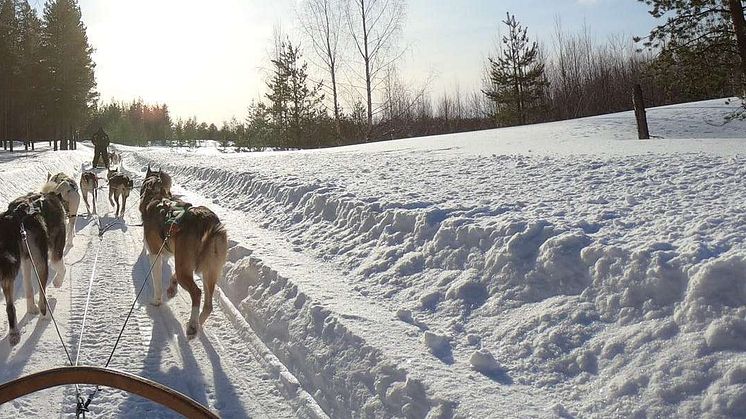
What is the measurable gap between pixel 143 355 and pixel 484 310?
8.85ft

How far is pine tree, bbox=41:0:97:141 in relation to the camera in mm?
40844

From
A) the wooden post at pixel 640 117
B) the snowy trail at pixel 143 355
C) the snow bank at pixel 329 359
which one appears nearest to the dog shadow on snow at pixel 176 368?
the snowy trail at pixel 143 355

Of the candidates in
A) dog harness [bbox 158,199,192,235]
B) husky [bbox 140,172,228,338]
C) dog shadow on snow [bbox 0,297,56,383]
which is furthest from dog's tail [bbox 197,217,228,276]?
dog shadow on snow [bbox 0,297,56,383]

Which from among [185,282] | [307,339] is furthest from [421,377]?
[185,282]

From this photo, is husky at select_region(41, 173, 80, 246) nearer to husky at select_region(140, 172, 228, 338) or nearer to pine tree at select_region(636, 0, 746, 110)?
husky at select_region(140, 172, 228, 338)

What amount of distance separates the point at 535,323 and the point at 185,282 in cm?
301

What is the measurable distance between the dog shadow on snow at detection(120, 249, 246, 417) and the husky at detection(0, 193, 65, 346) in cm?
102

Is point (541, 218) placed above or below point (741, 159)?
below

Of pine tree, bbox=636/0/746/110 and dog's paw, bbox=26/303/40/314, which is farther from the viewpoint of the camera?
pine tree, bbox=636/0/746/110

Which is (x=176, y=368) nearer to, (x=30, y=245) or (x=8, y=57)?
(x=30, y=245)

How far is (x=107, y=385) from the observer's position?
1.67 m

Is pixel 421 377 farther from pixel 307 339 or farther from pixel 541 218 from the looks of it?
pixel 541 218

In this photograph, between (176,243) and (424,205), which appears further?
(424,205)

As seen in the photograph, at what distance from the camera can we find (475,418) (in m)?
2.72
